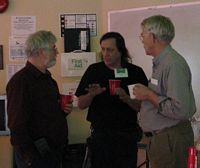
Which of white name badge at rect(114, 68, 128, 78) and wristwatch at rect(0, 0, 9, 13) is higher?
wristwatch at rect(0, 0, 9, 13)

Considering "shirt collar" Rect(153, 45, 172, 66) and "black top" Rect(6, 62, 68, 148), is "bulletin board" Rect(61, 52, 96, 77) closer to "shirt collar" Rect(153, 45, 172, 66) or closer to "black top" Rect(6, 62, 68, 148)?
"black top" Rect(6, 62, 68, 148)

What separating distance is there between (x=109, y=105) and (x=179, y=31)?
1033 millimetres

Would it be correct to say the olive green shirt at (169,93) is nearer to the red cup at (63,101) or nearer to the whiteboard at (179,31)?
the red cup at (63,101)

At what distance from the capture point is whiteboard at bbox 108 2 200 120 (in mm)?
3111

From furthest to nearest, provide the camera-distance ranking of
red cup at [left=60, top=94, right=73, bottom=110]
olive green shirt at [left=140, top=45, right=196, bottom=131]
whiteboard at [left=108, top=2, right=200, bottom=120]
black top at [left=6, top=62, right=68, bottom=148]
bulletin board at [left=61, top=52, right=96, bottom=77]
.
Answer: bulletin board at [left=61, top=52, right=96, bottom=77] < whiteboard at [left=108, top=2, right=200, bottom=120] < red cup at [left=60, top=94, right=73, bottom=110] < black top at [left=6, top=62, right=68, bottom=148] < olive green shirt at [left=140, top=45, right=196, bottom=131]

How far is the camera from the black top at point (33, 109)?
1996 mm

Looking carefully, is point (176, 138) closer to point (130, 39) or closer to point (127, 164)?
point (127, 164)

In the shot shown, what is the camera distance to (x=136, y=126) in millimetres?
2658

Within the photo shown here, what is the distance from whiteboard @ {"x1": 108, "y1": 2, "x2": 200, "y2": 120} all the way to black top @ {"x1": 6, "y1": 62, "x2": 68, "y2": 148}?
1.35 m

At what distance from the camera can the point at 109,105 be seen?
261cm

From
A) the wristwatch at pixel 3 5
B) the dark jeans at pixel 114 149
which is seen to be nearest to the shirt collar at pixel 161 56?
the dark jeans at pixel 114 149

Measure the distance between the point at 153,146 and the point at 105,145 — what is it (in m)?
0.64

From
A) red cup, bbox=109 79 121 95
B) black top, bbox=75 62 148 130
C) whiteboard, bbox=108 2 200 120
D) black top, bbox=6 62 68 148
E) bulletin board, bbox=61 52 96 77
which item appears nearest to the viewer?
black top, bbox=6 62 68 148

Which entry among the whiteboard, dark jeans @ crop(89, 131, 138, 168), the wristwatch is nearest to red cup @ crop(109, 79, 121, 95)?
dark jeans @ crop(89, 131, 138, 168)
